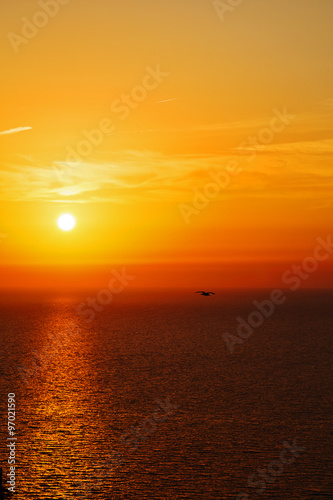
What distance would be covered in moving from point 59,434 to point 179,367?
64734 mm

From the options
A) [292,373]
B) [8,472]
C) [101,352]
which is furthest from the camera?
[101,352]

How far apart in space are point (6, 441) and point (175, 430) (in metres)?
24.6

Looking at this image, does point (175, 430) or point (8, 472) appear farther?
point (175, 430)

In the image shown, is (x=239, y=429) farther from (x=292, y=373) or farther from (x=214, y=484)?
(x=292, y=373)

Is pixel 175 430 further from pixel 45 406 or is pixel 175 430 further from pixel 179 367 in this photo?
pixel 179 367

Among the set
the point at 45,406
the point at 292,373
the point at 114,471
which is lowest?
the point at 114,471

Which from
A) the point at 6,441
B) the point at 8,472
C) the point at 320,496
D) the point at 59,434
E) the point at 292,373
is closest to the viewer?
the point at 320,496

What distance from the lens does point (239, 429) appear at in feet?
297

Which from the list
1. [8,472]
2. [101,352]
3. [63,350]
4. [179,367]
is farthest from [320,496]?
[63,350]

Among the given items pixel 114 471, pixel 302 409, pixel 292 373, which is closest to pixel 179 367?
pixel 292 373

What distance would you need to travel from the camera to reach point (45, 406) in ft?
344

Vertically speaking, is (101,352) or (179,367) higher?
(101,352)

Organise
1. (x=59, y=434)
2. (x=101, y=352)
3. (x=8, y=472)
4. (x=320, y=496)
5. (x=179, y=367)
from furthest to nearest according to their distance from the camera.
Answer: (x=101, y=352) → (x=179, y=367) → (x=59, y=434) → (x=8, y=472) → (x=320, y=496)

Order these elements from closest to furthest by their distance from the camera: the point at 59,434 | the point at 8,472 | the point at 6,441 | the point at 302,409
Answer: the point at 8,472 < the point at 6,441 < the point at 59,434 < the point at 302,409
